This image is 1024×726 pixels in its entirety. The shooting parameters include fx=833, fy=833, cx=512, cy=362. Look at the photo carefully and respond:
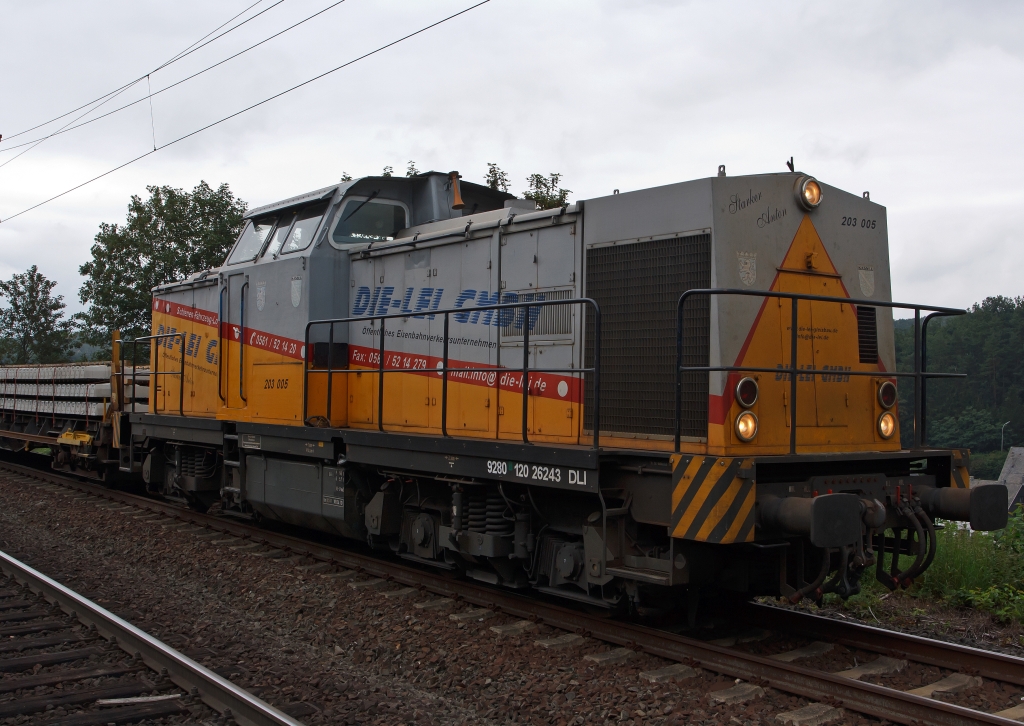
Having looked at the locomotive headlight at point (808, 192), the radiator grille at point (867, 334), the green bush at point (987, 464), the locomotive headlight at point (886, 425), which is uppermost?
the locomotive headlight at point (808, 192)

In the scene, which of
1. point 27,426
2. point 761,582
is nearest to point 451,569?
point 761,582

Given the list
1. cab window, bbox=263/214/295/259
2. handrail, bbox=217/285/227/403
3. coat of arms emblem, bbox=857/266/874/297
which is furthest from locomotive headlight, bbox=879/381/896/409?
handrail, bbox=217/285/227/403

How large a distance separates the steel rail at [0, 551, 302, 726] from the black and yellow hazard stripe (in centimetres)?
229

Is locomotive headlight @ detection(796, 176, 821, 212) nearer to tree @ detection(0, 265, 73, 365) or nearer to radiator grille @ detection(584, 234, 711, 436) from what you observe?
radiator grille @ detection(584, 234, 711, 436)

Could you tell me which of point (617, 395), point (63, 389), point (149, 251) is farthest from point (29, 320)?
point (617, 395)

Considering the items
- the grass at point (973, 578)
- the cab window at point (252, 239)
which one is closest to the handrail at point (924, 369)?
the grass at point (973, 578)

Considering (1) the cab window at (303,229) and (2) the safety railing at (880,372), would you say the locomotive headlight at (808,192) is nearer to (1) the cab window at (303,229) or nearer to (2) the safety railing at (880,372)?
(2) the safety railing at (880,372)

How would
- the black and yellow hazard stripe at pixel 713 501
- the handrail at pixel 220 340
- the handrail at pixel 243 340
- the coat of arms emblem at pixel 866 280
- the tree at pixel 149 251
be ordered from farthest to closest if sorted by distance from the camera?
the tree at pixel 149 251, the handrail at pixel 220 340, the handrail at pixel 243 340, the coat of arms emblem at pixel 866 280, the black and yellow hazard stripe at pixel 713 501

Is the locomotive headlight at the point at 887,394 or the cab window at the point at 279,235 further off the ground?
the cab window at the point at 279,235

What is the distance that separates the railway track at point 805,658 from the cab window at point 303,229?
135 inches

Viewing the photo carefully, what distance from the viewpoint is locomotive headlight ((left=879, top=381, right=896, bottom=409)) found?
235 inches

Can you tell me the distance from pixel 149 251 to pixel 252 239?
25.7 meters

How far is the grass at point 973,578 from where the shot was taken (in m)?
6.43

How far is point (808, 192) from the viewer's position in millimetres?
5602
